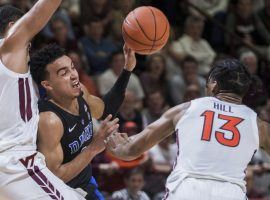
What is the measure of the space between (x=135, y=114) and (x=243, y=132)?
4583 millimetres

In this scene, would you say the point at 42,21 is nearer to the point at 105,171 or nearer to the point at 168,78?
the point at 105,171

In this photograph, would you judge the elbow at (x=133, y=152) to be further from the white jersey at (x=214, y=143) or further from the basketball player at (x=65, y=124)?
the white jersey at (x=214, y=143)

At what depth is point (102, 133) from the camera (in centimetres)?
525

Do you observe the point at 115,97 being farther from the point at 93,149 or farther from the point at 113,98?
the point at 93,149

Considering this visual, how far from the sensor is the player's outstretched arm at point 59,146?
16.9ft

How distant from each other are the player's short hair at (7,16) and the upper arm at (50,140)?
25.9 inches

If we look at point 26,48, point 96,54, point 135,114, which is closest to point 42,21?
point 26,48

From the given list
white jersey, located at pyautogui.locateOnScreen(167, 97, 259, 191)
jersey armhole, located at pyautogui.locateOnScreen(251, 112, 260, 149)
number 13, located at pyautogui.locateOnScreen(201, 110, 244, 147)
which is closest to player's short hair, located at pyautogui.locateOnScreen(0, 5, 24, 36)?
white jersey, located at pyautogui.locateOnScreen(167, 97, 259, 191)

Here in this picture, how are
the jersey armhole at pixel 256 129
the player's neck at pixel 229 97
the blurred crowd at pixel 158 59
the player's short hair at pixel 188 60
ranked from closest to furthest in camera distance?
the jersey armhole at pixel 256 129, the player's neck at pixel 229 97, the blurred crowd at pixel 158 59, the player's short hair at pixel 188 60

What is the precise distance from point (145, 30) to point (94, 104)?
0.72 m

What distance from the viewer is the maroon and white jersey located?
488 centimetres

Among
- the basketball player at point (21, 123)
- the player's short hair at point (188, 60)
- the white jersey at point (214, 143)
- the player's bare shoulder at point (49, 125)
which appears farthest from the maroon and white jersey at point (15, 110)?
the player's short hair at point (188, 60)

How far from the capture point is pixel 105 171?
8172 millimetres

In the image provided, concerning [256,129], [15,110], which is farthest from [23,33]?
[256,129]
